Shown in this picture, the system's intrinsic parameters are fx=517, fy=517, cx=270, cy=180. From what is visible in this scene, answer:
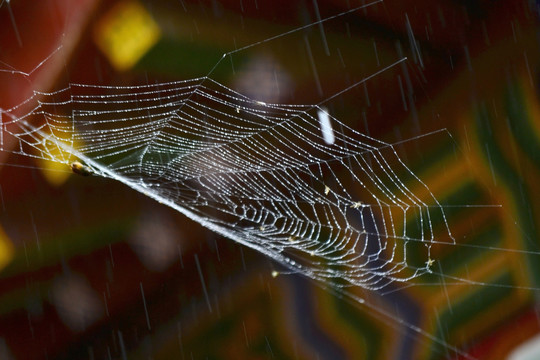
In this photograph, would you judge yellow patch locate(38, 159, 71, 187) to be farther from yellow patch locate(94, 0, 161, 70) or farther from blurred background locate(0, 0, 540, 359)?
yellow patch locate(94, 0, 161, 70)

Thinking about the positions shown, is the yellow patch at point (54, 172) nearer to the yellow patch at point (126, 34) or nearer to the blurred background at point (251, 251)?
the blurred background at point (251, 251)

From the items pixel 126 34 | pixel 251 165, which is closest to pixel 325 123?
pixel 251 165

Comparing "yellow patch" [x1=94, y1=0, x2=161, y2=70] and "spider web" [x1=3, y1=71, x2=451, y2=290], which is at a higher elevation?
"yellow patch" [x1=94, y1=0, x2=161, y2=70]

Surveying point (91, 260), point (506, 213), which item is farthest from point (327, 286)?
point (91, 260)

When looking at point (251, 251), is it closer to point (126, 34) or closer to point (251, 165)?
point (251, 165)

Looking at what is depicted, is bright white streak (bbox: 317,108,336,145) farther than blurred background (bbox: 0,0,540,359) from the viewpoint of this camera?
Yes

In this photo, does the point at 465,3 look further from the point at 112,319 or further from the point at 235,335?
the point at 112,319

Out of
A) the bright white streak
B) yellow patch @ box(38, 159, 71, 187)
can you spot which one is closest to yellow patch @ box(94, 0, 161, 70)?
yellow patch @ box(38, 159, 71, 187)

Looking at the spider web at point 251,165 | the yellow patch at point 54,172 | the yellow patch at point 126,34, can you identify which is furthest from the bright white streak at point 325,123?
the yellow patch at point 54,172
